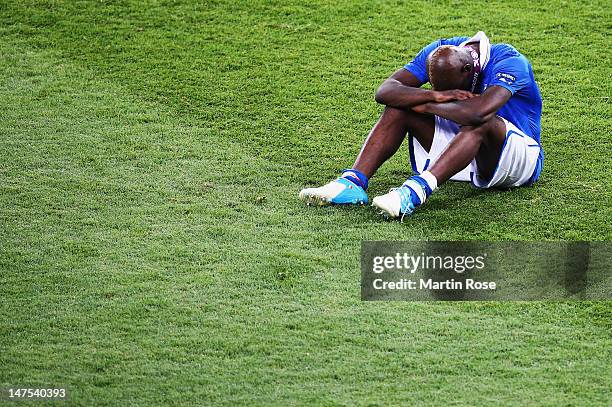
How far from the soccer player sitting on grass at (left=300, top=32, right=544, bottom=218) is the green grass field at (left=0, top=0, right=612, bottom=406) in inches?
5.6

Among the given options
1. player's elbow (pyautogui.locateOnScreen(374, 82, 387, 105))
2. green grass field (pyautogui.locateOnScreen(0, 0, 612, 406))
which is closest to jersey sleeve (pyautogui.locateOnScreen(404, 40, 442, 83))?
player's elbow (pyautogui.locateOnScreen(374, 82, 387, 105))

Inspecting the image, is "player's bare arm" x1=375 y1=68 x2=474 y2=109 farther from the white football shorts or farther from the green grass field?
the green grass field

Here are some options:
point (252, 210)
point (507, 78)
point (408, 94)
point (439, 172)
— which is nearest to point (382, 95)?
point (408, 94)

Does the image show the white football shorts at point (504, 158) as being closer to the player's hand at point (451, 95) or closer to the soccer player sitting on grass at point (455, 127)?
the soccer player sitting on grass at point (455, 127)

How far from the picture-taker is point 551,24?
857 centimetres

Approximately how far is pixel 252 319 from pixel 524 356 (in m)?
1.17

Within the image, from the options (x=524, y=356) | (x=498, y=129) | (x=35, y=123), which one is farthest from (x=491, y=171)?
(x=35, y=123)

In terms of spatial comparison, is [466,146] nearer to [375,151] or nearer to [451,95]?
[451,95]

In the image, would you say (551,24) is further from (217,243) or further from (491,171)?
(217,243)

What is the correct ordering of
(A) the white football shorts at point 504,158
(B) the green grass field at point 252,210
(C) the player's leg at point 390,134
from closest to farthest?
(B) the green grass field at point 252,210 → (A) the white football shorts at point 504,158 → (C) the player's leg at point 390,134

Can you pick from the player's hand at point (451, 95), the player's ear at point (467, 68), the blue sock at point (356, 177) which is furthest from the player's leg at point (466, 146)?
the blue sock at point (356, 177)

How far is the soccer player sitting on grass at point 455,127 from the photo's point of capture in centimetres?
575

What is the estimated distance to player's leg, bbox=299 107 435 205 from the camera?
19.5ft

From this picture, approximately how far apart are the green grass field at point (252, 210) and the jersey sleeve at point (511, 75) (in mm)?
629
